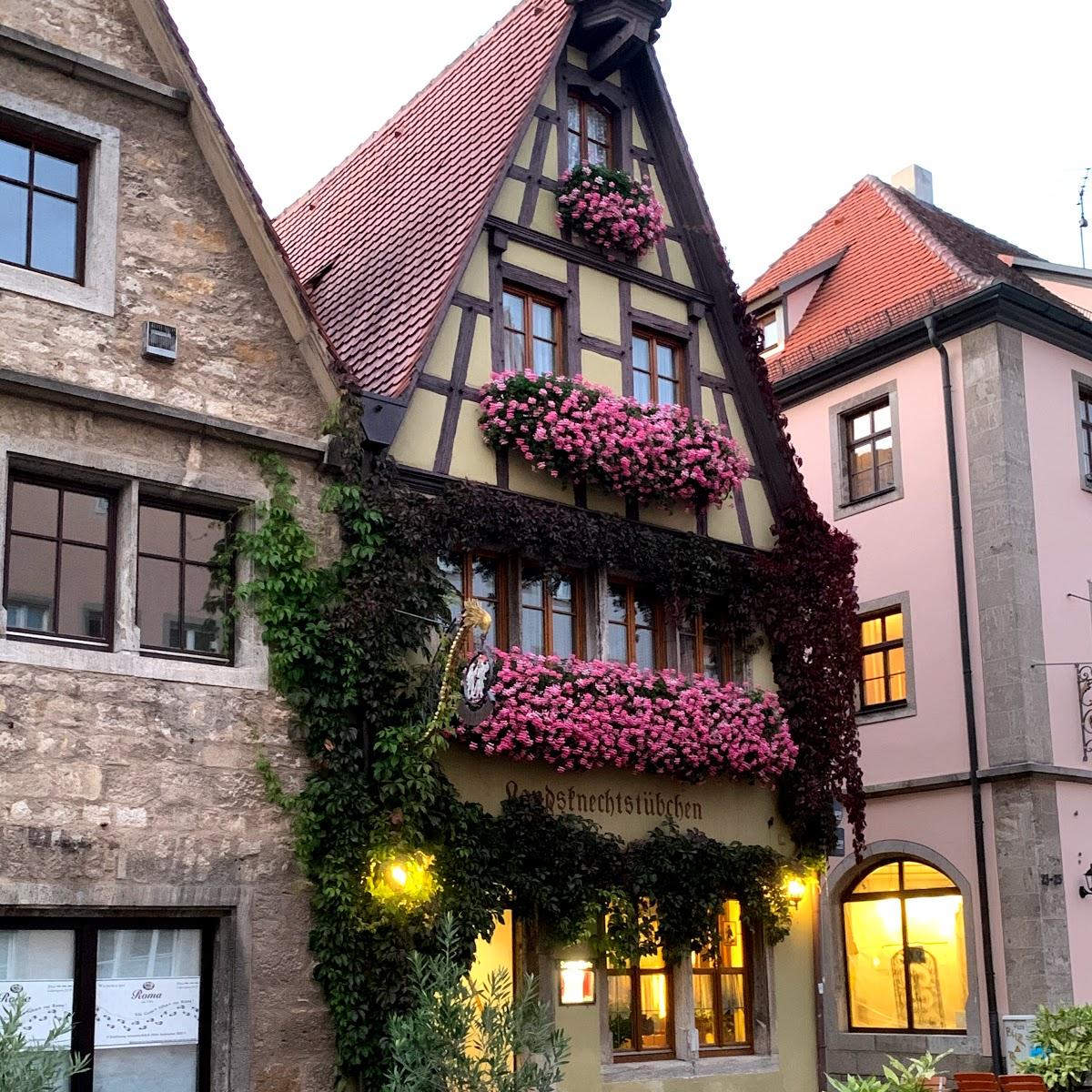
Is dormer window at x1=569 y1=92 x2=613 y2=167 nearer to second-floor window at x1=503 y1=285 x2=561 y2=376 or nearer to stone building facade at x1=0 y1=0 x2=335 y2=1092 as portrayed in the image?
second-floor window at x1=503 y1=285 x2=561 y2=376

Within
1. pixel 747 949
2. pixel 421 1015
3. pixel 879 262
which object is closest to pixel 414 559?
pixel 421 1015

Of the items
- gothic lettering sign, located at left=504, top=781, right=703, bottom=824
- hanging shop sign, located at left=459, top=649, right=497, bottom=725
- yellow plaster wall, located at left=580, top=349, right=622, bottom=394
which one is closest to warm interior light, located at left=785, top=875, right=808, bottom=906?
gothic lettering sign, located at left=504, top=781, right=703, bottom=824

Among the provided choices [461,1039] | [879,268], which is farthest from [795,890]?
[879,268]

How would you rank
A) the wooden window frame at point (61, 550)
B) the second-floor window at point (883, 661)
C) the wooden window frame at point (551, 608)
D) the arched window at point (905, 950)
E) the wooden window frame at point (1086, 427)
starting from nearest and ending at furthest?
the wooden window frame at point (61, 550)
the wooden window frame at point (551, 608)
the arched window at point (905, 950)
the wooden window frame at point (1086, 427)
the second-floor window at point (883, 661)

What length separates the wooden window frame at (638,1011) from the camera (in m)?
13.8

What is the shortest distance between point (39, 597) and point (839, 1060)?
1302 cm

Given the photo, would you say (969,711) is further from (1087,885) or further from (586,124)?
(586,124)

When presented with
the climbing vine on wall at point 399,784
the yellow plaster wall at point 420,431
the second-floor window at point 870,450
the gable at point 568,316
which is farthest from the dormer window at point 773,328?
the yellow plaster wall at point 420,431

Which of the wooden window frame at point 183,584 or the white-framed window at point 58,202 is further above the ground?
the white-framed window at point 58,202

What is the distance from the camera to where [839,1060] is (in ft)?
66.6

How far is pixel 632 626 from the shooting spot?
48.1 ft

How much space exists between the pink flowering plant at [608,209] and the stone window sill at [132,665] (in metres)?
5.34

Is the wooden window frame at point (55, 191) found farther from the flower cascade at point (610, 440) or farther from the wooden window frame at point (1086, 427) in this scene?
the wooden window frame at point (1086, 427)

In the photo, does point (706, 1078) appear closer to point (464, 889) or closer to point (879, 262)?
point (464, 889)
